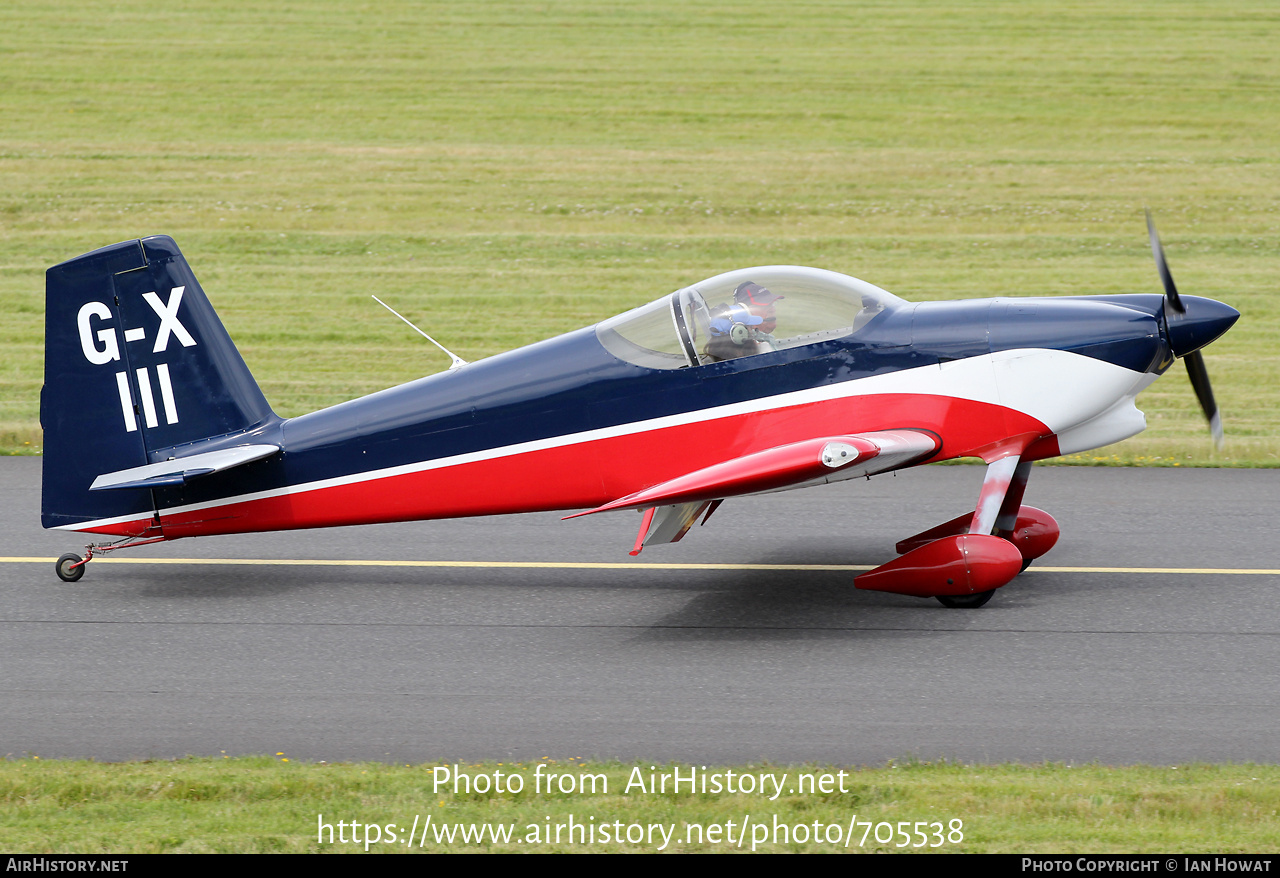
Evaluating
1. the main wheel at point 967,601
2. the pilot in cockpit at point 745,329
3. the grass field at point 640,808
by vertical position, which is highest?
the pilot in cockpit at point 745,329

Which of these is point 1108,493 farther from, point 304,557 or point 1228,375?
point 304,557

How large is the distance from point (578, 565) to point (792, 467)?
239 centimetres

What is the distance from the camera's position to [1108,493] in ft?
35.4

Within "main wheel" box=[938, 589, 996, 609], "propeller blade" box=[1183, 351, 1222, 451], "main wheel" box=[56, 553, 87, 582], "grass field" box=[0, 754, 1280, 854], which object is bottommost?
"main wheel" box=[938, 589, 996, 609]

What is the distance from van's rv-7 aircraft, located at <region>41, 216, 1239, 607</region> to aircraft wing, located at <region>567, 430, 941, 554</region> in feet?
0.07

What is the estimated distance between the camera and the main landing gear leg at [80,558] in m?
8.93

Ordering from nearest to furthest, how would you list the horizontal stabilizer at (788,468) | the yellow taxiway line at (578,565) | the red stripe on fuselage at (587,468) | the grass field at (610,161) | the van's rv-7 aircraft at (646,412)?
1. the horizontal stabilizer at (788,468)
2. the van's rv-7 aircraft at (646,412)
3. the red stripe on fuselage at (587,468)
4. the yellow taxiway line at (578,565)
5. the grass field at (610,161)

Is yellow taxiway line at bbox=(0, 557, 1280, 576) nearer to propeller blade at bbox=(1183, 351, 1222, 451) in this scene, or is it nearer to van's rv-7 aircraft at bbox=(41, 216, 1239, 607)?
van's rv-7 aircraft at bbox=(41, 216, 1239, 607)

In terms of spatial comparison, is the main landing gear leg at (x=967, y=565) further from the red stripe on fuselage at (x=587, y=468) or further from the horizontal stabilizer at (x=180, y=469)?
the horizontal stabilizer at (x=180, y=469)

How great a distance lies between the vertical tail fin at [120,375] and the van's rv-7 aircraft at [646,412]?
13 mm

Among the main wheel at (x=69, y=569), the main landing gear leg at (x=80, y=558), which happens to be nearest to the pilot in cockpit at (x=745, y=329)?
the main landing gear leg at (x=80, y=558)

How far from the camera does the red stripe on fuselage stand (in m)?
8.02

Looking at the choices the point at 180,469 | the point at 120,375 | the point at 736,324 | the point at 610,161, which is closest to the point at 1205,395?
the point at 736,324

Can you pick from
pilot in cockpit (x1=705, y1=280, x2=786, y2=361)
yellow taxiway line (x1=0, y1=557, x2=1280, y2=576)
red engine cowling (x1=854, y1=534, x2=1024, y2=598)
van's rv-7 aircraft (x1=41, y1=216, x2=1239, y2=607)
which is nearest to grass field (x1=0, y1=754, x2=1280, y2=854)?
red engine cowling (x1=854, y1=534, x2=1024, y2=598)
